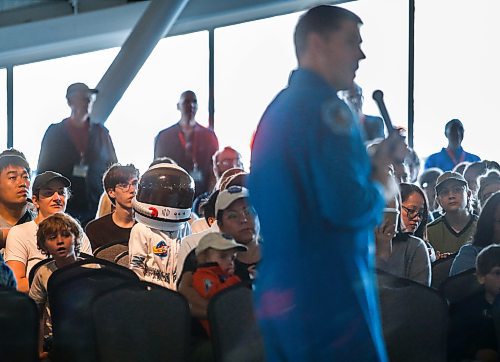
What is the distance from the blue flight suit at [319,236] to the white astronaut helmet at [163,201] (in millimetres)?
2406

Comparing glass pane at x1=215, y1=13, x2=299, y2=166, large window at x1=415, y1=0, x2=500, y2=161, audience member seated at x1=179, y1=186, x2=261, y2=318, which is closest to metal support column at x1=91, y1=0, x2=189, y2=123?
glass pane at x1=215, y1=13, x2=299, y2=166

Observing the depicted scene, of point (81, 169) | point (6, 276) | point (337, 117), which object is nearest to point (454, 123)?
point (81, 169)

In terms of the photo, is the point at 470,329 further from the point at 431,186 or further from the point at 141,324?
the point at 431,186

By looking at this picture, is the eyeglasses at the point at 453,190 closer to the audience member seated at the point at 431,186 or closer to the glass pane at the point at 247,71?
the audience member seated at the point at 431,186

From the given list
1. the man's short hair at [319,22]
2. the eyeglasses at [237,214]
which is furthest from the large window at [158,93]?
the man's short hair at [319,22]

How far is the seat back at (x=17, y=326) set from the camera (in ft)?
11.7

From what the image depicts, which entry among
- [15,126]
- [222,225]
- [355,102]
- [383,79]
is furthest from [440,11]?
[15,126]

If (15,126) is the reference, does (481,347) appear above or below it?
below

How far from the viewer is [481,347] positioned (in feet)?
12.2

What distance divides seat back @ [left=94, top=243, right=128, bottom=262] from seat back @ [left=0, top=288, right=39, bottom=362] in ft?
3.45

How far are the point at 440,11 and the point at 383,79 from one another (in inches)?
31.0

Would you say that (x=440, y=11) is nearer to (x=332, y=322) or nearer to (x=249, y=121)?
(x=249, y=121)

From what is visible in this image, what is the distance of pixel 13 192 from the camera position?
512 centimetres

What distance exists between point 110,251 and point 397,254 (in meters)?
1.39
